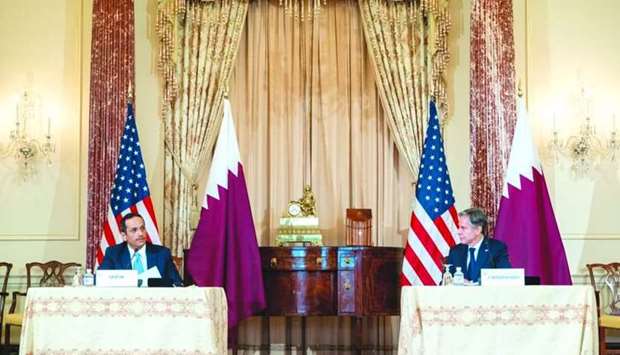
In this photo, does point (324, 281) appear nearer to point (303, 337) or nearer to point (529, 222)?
point (303, 337)

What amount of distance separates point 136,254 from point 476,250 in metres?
2.65

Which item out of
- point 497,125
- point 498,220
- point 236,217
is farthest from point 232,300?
point 497,125

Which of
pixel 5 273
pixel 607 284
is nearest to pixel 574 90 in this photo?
pixel 607 284

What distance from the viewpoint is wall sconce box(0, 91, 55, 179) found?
10406mm

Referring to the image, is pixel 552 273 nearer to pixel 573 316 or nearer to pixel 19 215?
pixel 573 316

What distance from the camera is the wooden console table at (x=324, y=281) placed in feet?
31.1

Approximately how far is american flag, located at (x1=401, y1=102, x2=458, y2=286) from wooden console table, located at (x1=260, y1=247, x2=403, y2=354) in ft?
1.50

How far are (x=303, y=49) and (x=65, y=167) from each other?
2932 mm

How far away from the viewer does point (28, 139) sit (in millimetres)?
10430

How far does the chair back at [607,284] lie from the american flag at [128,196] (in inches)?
177

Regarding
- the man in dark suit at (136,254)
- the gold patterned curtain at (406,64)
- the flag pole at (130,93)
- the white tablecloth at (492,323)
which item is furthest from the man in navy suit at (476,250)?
the flag pole at (130,93)

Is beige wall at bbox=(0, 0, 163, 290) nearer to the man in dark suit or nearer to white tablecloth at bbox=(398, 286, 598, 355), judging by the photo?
the man in dark suit

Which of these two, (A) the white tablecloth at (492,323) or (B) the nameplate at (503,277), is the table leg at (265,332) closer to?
(A) the white tablecloth at (492,323)

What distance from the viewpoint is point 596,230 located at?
10219 millimetres
